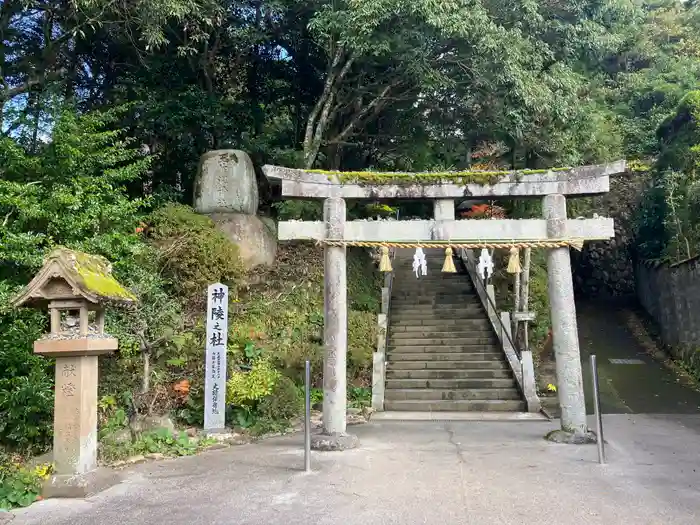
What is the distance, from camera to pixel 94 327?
723cm

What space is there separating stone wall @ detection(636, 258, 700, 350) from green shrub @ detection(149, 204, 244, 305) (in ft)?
40.2

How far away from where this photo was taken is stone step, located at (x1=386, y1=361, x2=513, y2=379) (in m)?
12.3

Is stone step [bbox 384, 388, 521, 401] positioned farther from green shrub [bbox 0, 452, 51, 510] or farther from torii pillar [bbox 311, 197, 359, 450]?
green shrub [bbox 0, 452, 51, 510]

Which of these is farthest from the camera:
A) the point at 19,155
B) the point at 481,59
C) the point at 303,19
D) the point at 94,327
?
the point at 303,19

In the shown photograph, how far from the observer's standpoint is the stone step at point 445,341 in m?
13.6

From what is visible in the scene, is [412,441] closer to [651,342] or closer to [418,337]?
[418,337]

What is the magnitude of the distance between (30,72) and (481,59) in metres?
11.8

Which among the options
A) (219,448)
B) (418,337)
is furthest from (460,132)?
(219,448)

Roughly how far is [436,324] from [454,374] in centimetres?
245

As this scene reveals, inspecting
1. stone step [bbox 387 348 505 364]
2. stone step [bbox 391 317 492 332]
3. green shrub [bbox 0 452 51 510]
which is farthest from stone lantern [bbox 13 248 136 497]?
stone step [bbox 391 317 492 332]

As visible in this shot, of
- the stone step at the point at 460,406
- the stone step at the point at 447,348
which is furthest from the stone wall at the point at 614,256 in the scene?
the stone step at the point at 460,406

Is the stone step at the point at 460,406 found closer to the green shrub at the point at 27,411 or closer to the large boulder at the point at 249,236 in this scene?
the large boulder at the point at 249,236

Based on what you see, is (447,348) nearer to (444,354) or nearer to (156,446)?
(444,354)

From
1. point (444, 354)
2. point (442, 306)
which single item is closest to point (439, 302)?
point (442, 306)
